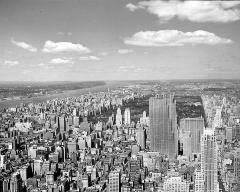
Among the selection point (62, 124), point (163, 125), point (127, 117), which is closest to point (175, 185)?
point (127, 117)

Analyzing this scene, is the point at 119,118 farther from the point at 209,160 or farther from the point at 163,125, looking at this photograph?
the point at 209,160

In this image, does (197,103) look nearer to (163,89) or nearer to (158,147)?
(163,89)

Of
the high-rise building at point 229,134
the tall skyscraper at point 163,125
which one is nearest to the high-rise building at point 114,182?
the tall skyscraper at point 163,125

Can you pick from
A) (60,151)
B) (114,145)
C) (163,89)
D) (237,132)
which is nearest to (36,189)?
(60,151)

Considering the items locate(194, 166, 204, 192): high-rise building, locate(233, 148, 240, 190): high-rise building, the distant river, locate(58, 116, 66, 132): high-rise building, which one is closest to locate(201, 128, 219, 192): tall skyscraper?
locate(194, 166, 204, 192): high-rise building

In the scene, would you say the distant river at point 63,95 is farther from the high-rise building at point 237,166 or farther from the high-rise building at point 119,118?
the high-rise building at point 237,166

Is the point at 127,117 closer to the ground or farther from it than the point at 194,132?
farther from it

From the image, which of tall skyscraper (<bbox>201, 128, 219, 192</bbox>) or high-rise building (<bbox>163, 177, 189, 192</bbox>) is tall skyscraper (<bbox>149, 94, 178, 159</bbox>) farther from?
high-rise building (<bbox>163, 177, 189, 192</bbox>)
